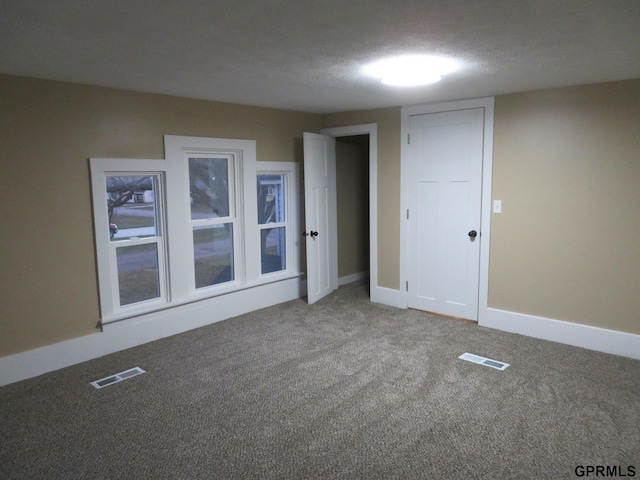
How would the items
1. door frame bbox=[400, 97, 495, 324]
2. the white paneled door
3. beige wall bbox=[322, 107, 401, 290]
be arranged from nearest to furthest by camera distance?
door frame bbox=[400, 97, 495, 324]
the white paneled door
beige wall bbox=[322, 107, 401, 290]

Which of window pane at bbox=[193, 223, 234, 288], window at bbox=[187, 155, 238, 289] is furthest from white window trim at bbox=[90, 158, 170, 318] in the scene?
window pane at bbox=[193, 223, 234, 288]

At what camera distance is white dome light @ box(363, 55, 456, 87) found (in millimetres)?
2840

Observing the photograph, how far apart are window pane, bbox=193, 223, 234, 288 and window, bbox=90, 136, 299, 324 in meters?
0.03

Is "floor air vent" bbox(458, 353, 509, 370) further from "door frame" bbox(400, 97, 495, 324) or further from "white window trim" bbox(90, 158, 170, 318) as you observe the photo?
"white window trim" bbox(90, 158, 170, 318)

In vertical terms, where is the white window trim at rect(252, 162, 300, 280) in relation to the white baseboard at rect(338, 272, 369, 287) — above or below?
above

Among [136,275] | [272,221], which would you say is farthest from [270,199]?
[136,275]

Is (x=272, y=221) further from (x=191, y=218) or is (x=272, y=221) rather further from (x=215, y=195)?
(x=191, y=218)

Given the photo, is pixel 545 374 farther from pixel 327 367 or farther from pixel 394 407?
pixel 327 367

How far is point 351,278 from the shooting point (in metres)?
6.33

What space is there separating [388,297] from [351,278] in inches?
45.2

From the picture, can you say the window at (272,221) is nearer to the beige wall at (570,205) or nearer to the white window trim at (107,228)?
the white window trim at (107,228)

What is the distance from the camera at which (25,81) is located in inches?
129

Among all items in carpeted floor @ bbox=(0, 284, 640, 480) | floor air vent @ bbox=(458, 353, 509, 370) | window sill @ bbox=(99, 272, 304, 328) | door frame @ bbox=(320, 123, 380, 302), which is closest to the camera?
carpeted floor @ bbox=(0, 284, 640, 480)

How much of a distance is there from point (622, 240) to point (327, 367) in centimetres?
256
